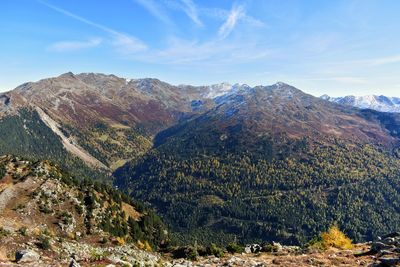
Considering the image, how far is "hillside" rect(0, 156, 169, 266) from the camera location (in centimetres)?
9256

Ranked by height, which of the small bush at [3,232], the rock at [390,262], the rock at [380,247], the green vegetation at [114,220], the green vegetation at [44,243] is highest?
the rock at [390,262]

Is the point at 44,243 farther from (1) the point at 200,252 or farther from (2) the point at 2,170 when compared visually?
(2) the point at 2,170

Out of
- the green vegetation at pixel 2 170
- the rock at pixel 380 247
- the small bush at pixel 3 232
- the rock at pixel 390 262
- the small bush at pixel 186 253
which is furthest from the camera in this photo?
the green vegetation at pixel 2 170

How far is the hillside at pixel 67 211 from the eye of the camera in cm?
9256

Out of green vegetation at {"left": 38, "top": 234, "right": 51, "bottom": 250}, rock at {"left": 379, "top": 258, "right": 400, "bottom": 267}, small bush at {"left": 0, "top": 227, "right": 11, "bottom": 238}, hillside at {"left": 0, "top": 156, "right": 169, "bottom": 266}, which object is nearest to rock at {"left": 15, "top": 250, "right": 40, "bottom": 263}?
green vegetation at {"left": 38, "top": 234, "right": 51, "bottom": 250}

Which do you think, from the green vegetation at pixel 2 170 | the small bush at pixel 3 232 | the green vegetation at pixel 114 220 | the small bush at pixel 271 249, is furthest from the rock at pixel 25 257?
the green vegetation at pixel 2 170

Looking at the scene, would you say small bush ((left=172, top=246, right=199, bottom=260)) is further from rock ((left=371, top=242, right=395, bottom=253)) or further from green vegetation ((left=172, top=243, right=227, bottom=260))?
rock ((left=371, top=242, right=395, bottom=253))

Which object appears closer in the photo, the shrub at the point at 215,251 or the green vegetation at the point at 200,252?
the shrub at the point at 215,251

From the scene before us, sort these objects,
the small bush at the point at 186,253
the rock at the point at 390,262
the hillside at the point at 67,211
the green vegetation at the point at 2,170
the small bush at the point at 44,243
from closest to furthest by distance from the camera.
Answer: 1. the rock at the point at 390,262
2. the small bush at the point at 44,243
3. the small bush at the point at 186,253
4. the hillside at the point at 67,211
5. the green vegetation at the point at 2,170

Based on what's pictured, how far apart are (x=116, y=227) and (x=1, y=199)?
1283 inches

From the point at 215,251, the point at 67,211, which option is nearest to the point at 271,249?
the point at 215,251

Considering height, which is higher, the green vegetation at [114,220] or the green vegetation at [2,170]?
the green vegetation at [2,170]

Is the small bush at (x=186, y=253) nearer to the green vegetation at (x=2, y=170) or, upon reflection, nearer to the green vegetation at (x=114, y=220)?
the green vegetation at (x=114, y=220)

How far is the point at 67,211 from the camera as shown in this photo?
107 meters
